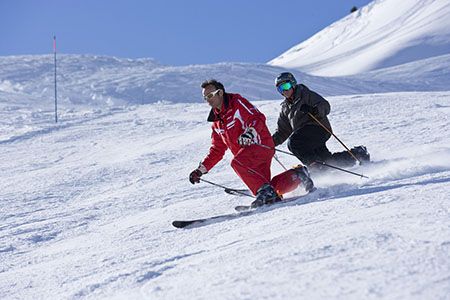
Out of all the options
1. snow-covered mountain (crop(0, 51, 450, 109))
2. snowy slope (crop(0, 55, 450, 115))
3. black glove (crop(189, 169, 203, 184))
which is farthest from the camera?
snow-covered mountain (crop(0, 51, 450, 109))

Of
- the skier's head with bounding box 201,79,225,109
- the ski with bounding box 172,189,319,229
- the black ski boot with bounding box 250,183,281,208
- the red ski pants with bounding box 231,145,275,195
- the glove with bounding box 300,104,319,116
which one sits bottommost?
the ski with bounding box 172,189,319,229

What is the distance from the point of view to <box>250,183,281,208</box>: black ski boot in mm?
4883

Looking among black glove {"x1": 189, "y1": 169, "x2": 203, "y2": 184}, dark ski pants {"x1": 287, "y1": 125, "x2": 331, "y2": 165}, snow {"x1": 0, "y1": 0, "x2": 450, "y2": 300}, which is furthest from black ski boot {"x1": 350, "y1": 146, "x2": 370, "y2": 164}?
black glove {"x1": 189, "y1": 169, "x2": 203, "y2": 184}

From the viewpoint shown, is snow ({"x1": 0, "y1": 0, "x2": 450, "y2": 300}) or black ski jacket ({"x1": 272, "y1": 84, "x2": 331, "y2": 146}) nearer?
snow ({"x1": 0, "y1": 0, "x2": 450, "y2": 300})

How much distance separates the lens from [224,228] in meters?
4.25

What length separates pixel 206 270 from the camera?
294 cm

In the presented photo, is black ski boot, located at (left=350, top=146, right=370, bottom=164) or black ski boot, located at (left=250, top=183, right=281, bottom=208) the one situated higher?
black ski boot, located at (left=350, top=146, right=370, bottom=164)

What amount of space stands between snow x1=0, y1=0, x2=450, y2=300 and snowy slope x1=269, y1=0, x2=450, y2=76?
1443 inches

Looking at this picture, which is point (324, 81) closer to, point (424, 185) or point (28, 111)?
point (28, 111)

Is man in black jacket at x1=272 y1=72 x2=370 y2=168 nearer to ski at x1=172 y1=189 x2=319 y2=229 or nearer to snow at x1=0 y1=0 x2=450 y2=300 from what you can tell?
snow at x1=0 y1=0 x2=450 y2=300

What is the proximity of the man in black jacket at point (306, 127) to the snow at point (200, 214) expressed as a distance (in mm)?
314

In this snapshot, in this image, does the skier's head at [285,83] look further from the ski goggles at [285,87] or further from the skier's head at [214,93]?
the skier's head at [214,93]

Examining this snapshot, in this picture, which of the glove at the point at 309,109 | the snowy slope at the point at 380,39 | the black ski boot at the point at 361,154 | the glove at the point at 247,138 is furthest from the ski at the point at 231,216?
the snowy slope at the point at 380,39

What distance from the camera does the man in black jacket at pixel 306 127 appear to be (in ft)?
19.6
